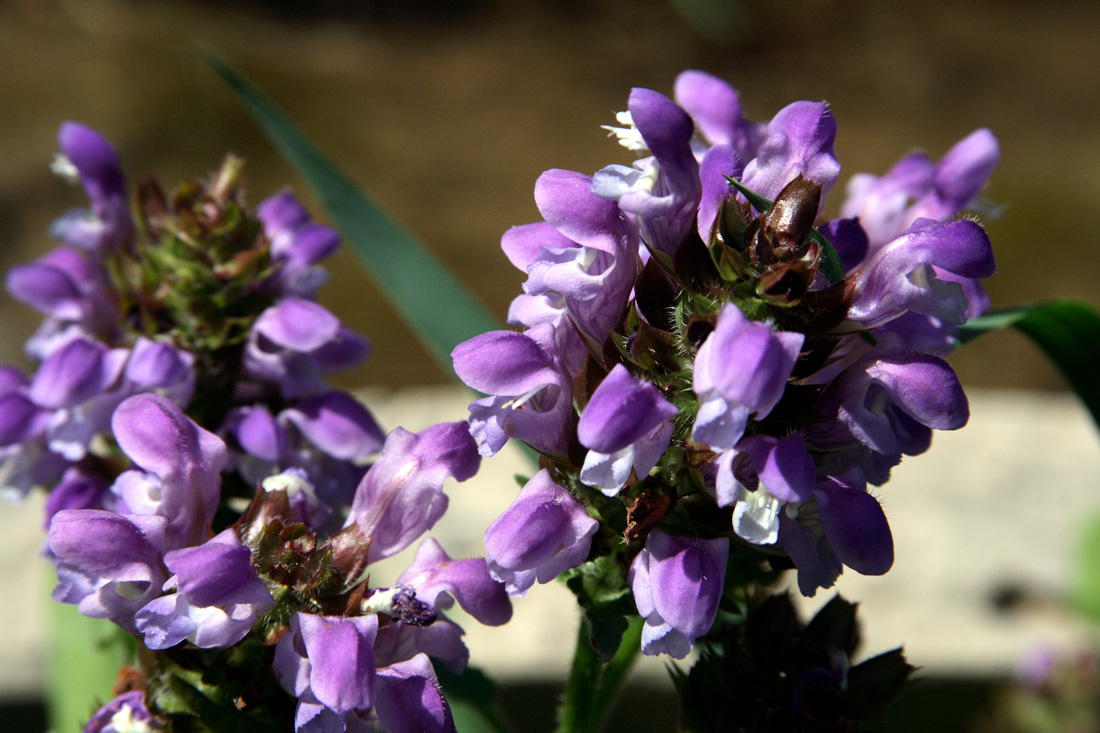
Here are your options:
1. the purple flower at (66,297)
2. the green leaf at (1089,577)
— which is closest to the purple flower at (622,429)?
the purple flower at (66,297)

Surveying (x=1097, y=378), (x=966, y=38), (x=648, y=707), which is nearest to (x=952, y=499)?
(x=648, y=707)

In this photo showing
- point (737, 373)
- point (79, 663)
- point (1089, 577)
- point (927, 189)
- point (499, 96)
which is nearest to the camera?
point (737, 373)

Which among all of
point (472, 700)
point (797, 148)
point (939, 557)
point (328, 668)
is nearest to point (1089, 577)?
point (939, 557)

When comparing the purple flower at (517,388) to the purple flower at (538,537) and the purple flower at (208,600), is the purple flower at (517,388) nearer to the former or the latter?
the purple flower at (538,537)

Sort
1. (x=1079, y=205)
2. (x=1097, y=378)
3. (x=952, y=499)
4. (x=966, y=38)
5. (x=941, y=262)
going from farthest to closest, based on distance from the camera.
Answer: (x=966, y=38), (x=1079, y=205), (x=952, y=499), (x=1097, y=378), (x=941, y=262)

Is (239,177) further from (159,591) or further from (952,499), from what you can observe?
(952,499)

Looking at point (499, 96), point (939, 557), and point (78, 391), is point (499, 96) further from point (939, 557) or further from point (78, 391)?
point (78, 391)

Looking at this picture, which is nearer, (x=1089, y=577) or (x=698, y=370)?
(x=698, y=370)
